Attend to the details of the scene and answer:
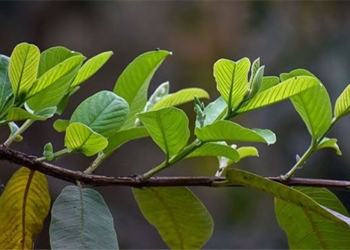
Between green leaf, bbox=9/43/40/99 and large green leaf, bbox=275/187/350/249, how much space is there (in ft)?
0.84

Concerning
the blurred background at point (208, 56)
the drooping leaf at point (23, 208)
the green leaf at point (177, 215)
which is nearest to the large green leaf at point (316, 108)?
the green leaf at point (177, 215)

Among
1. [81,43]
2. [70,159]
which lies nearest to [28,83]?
[70,159]

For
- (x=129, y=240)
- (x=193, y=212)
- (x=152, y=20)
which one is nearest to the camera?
(x=193, y=212)

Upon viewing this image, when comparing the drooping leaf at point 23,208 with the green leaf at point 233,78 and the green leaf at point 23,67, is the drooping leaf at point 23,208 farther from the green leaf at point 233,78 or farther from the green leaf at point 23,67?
the green leaf at point 233,78

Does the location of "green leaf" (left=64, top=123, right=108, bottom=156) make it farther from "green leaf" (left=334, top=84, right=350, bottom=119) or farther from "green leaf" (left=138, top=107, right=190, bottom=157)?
"green leaf" (left=334, top=84, right=350, bottom=119)

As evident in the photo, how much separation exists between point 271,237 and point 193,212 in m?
1.70

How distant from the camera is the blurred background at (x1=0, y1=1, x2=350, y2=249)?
78.4 inches

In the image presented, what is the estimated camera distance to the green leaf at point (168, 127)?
1.44ft

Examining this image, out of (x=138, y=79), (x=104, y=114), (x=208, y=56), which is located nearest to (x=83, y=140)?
(x=104, y=114)

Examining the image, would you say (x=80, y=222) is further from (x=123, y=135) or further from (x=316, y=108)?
(x=316, y=108)

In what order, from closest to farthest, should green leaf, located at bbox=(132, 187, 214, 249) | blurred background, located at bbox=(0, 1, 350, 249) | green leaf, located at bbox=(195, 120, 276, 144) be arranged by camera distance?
green leaf, located at bbox=(195, 120, 276, 144)
green leaf, located at bbox=(132, 187, 214, 249)
blurred background, located at bbox=(0, 1, 350, 249)

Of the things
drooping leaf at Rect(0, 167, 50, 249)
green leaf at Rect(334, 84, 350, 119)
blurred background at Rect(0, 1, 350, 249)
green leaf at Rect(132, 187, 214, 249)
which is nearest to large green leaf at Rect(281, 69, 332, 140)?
green leaf at Rect(334, 84, 350, 119)

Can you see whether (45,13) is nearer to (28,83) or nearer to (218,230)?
(218,230)

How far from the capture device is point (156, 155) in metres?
2.51
